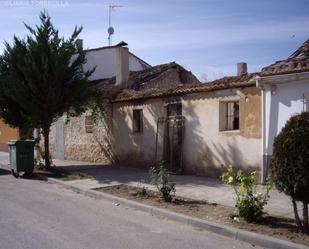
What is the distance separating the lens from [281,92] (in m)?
11.8

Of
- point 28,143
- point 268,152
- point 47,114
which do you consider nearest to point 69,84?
point 47,114

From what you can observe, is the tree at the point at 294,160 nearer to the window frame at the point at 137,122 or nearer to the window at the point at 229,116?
the window at the point at 229,116

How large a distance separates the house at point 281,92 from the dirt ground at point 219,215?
3168mm

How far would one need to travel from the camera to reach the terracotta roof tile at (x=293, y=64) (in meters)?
11.2

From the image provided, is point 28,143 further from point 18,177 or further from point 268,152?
point 268,152

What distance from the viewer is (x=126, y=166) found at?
711 inches

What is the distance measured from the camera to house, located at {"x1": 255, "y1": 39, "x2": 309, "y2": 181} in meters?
11.2

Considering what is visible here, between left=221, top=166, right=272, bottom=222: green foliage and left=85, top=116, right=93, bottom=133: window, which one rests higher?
left=85, top=116, right=93, bottom=133: window

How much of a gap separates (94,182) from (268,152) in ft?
17.1

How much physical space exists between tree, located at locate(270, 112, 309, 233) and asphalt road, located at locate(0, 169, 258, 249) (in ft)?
3.63

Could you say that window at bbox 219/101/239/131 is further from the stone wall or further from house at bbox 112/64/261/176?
the stone wall

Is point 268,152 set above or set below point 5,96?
below

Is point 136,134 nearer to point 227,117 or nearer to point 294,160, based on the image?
point 227,117

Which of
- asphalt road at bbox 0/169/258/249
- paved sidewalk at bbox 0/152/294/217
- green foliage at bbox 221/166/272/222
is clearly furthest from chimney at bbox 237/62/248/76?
green foliage at bbox 221/166/272/222
